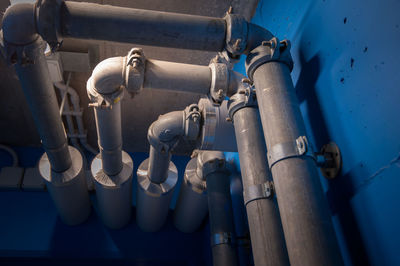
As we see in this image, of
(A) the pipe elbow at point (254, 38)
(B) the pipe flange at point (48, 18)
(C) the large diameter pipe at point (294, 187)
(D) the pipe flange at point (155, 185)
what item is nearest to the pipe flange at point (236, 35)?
(A) the pipe elbow at point (254, 38)

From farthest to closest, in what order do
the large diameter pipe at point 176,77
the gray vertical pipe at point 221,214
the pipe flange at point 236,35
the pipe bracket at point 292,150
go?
1. the gray vertical pipe at point 221,214
2. the large diameter pipe at point 176,77
3. the pipe flange at point 236,35
4. the pipe bracket at point 292,150

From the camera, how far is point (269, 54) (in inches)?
42.2

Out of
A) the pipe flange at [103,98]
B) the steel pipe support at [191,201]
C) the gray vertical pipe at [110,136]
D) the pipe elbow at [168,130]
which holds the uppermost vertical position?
the pipe flange at [103,98]

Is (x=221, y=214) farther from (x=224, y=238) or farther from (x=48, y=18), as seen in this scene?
(x=48, y=18)

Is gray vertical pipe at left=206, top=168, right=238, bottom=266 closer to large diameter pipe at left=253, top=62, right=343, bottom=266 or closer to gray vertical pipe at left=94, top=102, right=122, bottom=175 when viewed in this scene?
gray vertical pipe at left=94, top=102, right=122, bottom=175

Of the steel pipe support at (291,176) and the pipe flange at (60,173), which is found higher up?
the pipe flange at (60,173)

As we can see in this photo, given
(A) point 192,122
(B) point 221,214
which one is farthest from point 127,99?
(B) point 221,214

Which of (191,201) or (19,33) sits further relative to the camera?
(191,201)

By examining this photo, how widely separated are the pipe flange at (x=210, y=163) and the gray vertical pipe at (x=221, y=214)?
3 cm

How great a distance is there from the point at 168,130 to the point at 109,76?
0.38 m

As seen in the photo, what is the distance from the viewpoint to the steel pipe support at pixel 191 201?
2012 mm

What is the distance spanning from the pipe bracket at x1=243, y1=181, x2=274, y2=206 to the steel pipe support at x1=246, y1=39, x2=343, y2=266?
20cm

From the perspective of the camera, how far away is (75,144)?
106 inches

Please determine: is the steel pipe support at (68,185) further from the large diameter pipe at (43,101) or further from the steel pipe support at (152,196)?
the steel pipe support at (152,196)
